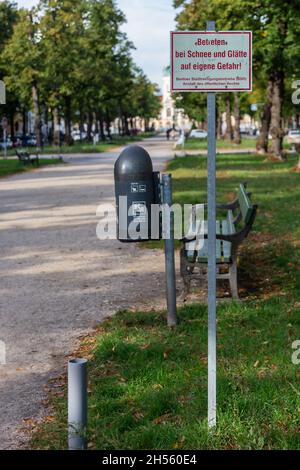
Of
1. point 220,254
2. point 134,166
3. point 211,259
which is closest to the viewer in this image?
point 211,259

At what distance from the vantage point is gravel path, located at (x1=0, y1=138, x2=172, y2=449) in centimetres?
558

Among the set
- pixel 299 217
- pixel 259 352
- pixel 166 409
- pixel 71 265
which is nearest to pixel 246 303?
pixel 259 352

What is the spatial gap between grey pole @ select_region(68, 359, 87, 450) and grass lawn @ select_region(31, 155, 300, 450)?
23 centimetres

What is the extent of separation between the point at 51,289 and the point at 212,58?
16.1 feet

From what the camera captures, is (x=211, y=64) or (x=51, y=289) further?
(x=51, y=289)

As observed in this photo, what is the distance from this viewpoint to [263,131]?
36.6m

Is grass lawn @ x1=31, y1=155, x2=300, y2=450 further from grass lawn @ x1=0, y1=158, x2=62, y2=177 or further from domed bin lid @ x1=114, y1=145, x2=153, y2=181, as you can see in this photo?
grass lawn @ x1=0, y1=158, x2=62, y2=177

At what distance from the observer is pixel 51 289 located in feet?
28.5

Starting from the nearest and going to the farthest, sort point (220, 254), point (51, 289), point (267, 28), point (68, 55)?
1. point (220, 254)
2. point (51, 289)
3. point (267, 28)
4. point (68, 55)

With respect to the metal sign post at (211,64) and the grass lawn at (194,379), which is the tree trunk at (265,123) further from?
the metal sign post at (211,64)

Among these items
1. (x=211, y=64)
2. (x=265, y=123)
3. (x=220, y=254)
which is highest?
(x=211, y=64)

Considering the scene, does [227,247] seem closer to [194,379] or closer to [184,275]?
[184,275]

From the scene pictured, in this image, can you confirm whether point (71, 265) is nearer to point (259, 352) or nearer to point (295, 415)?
point (259, 352)

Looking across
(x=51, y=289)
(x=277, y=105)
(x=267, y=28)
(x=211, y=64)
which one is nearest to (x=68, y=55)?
(x=277, y=105)
